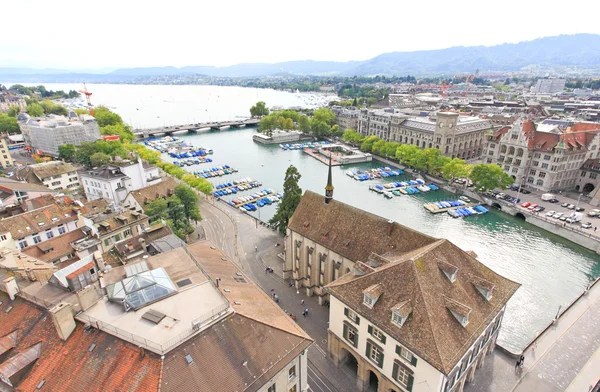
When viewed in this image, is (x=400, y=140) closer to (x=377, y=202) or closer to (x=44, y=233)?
(x=377, y=202)

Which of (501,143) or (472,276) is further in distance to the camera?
(501,143)

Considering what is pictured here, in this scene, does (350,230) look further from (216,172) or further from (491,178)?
(216,172)

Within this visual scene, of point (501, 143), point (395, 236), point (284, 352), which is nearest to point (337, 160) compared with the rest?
point (501, 143)

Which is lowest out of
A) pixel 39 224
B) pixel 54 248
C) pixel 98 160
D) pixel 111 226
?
pixel 98 160

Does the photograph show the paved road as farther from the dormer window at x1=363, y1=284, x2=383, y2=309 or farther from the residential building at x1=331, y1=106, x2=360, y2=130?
the residential building at x1=331, y1=106, x2=360, y2=130

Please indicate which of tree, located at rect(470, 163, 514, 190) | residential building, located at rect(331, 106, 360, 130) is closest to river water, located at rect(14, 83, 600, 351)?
tree, located at rect(470, 163, 514, 190)

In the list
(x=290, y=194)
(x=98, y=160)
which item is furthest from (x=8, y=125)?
(x=290, y=194)

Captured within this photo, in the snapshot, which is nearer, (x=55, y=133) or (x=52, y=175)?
(x=52, y=175)

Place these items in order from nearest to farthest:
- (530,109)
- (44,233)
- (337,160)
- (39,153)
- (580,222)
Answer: (44,233), (580,222), (39,153), (337,160), (530,109)
